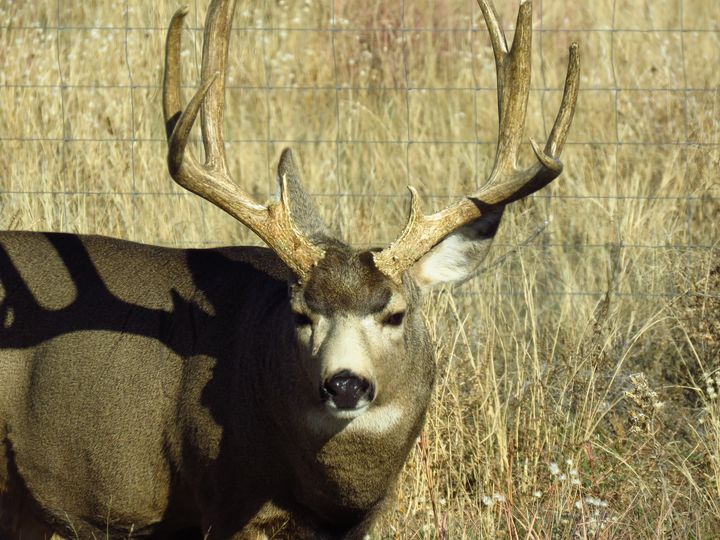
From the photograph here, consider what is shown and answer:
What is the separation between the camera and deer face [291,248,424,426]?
13.1ft

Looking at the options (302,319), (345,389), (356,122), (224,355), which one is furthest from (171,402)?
(356,122)

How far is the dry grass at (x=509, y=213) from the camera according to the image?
5387mm

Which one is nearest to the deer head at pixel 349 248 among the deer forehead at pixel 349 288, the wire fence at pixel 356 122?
the deer forehead at pixel 349 288

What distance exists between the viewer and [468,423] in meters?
5.79

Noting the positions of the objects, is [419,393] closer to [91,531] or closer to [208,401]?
[208,401]

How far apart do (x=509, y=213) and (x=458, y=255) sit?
3117 millimetres

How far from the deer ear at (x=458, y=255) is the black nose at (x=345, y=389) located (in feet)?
2.65

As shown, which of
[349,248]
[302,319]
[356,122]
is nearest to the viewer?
[302,319]

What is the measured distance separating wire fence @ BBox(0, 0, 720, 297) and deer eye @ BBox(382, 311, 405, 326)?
8.88 feet

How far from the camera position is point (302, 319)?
4.25 m

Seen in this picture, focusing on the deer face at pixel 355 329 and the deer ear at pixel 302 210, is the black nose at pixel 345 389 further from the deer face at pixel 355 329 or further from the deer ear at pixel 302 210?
the deer ear at pixel 302 210

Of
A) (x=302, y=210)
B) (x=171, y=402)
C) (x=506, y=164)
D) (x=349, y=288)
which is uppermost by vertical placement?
(x=506, y=164)

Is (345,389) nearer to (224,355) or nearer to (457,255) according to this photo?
(224,355)

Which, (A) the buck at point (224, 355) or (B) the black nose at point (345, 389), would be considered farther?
(A) the buck at point (224, 355)
